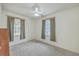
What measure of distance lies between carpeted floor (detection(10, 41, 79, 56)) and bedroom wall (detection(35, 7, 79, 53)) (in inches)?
2.5

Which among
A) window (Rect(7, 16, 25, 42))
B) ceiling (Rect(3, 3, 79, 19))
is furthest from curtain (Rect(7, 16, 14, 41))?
ceiling (Rect(3, 3, 79, 19))

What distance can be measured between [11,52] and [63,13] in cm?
76

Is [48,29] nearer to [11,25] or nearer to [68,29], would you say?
[68,29]

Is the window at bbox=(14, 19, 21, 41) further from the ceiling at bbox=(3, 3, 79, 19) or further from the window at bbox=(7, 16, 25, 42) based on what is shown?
the ceiling at bbox=(3, 3, 79, 19)

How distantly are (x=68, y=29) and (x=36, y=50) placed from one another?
457 millimetres

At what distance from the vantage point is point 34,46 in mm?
1342

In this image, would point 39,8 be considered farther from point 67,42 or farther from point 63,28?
point 67,42

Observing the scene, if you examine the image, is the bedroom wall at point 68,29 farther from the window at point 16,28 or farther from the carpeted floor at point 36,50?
the window at point 16,28

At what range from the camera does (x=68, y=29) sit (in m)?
1.28

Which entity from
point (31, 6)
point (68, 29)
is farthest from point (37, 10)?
point (68, 29)

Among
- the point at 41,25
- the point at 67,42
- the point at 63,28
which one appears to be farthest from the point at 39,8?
the point at 67,42

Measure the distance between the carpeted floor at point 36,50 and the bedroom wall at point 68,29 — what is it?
0.06m

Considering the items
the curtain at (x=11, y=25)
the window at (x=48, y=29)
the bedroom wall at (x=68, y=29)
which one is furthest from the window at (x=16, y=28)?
the bedroom wall at (x=68, y=29)

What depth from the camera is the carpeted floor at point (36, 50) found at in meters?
1.26
